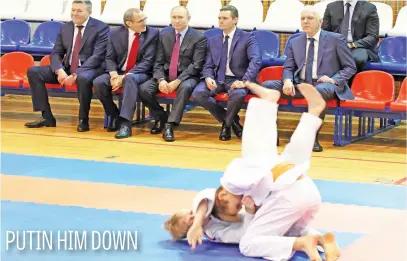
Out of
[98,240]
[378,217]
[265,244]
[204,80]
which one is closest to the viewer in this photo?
[265,244]

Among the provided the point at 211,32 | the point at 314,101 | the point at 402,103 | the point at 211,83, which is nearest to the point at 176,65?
the point at 211,83

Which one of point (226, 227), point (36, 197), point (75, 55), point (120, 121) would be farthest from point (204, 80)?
point (226, 227)

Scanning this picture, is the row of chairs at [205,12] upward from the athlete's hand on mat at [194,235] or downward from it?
upward

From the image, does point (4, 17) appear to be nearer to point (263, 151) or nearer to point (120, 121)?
point (120, 121)

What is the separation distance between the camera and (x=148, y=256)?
4586 mm

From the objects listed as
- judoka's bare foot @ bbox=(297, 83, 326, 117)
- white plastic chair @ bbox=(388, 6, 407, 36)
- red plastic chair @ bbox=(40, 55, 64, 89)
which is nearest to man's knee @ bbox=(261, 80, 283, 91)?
white plastic chair @ bbox=(388, 6, 407, 36)

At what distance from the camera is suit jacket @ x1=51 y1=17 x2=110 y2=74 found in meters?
9.80

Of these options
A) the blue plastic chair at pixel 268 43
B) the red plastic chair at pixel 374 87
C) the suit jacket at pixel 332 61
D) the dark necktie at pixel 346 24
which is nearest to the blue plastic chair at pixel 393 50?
the red plastic chair at pixel 374 87

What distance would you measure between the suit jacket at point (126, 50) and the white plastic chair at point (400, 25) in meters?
3.03

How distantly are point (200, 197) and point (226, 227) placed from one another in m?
0.31

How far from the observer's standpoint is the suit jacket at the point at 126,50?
9.55 meters

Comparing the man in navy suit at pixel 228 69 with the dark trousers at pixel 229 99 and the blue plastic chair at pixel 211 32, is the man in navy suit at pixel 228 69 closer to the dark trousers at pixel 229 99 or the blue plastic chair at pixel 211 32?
the dark trousers at pixel 229 99

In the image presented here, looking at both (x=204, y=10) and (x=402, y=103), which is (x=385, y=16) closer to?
(x=402, y=103)

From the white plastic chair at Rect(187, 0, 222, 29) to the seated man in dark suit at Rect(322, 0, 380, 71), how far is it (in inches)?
76.2
